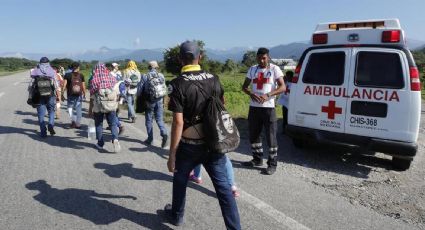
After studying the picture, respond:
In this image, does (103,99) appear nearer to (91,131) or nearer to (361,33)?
(91,131)

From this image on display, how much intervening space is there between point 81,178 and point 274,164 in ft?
9.46

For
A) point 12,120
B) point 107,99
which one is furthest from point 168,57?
point 107,99

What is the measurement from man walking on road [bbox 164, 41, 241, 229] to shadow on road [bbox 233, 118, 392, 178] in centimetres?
263

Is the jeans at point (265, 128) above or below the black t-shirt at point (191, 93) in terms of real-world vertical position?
below

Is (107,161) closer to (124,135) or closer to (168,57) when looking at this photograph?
(124,135)

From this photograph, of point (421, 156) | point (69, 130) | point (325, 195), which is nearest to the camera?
point (325, 195)

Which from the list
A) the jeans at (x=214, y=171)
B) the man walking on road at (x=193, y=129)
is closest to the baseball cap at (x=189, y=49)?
the man walking on road at (x=193, y=129)

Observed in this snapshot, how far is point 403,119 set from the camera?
5.50m

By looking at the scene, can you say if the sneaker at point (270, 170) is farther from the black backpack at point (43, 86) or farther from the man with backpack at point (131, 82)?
the man with backpack at point (131, 82)

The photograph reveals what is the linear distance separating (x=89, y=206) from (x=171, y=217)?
3.54 feet

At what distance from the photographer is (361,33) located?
594cm

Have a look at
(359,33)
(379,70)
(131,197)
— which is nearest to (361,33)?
(359,33)

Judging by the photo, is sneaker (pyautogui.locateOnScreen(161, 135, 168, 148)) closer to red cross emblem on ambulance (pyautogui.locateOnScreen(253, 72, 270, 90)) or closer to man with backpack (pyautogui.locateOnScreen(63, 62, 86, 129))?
red cross emblem on ambulance (pyautogui.locateOnScreen(253, 72, 270, 90))

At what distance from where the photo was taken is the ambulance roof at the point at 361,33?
5.68 metres
